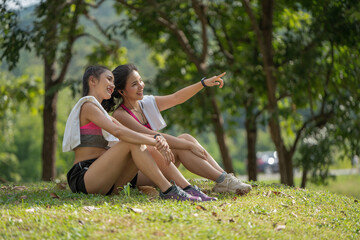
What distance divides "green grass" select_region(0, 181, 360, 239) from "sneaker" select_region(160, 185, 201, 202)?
10cm

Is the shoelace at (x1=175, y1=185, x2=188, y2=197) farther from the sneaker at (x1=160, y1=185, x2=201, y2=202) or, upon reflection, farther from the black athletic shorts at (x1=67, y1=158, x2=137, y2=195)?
the black athletic shorts at (x1=67, y1=158, x2=137, y2=195)

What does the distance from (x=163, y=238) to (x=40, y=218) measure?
1.01 meters

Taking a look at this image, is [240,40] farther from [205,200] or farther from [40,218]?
[40,218]

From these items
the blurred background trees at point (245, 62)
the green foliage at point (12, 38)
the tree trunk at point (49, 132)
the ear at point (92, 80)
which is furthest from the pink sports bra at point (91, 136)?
the tree trunk at point (49, 132)

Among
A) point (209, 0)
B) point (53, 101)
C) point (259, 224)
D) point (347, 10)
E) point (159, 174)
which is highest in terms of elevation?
point (209, 0)

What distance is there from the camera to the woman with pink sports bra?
5.14 meters

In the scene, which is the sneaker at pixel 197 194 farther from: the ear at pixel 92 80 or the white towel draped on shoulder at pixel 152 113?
the ear at pixel 92 80

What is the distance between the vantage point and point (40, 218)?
12.8 ft

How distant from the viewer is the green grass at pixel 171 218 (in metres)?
3.71

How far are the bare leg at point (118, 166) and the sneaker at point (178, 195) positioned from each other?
0.19ft

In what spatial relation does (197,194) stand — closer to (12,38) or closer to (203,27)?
(12,38)

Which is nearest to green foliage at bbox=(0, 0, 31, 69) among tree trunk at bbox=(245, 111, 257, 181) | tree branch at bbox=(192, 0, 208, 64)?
tree branch at bbox=(192, 0, 208, 64)

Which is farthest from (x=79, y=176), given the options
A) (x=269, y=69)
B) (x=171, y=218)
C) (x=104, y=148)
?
Answer: (x=269, y=69)

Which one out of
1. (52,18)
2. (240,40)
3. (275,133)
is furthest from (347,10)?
(52,18)
